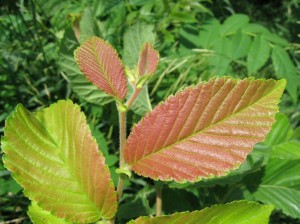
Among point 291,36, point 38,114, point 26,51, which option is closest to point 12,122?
point 38,114

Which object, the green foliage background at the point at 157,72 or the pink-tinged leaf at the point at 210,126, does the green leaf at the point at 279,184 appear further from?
the pink-tinged leaf at the point at 210,126

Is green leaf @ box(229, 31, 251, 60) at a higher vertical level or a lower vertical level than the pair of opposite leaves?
lower

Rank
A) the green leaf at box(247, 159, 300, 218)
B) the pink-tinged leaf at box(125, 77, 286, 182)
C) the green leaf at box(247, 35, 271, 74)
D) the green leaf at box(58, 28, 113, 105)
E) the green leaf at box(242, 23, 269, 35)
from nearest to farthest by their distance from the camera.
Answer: the pink-tinged leaf at box(125, 77, 286, 182) → the green leaf at box(247, 159, 300, 218) → the green leaf at box(58, 28, 113, 105) → the green leaf at box(247, 35, 271, 74) → the green leaf at box(242, 23, 269, 35)

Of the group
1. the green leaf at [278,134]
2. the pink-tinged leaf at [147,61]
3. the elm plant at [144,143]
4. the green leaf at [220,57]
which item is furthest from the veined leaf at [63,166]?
the green leaf at [220,57]

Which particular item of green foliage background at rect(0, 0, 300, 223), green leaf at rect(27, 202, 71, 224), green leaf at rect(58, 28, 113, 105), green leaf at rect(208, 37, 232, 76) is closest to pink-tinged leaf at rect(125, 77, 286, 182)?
green leaf at rect(27, 202, 71, 224)

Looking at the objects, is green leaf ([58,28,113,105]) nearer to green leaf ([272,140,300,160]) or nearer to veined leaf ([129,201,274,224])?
green leaf ([272,140,300,160])

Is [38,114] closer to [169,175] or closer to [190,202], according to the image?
[169,175]

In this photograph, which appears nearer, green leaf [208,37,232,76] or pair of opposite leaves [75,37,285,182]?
pair of opposite leaves [75,37,285,182]

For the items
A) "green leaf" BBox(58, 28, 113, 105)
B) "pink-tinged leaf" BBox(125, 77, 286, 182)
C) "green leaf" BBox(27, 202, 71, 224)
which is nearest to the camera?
"pink-tinged leaf" BBox(125, 77, 286, 182)
